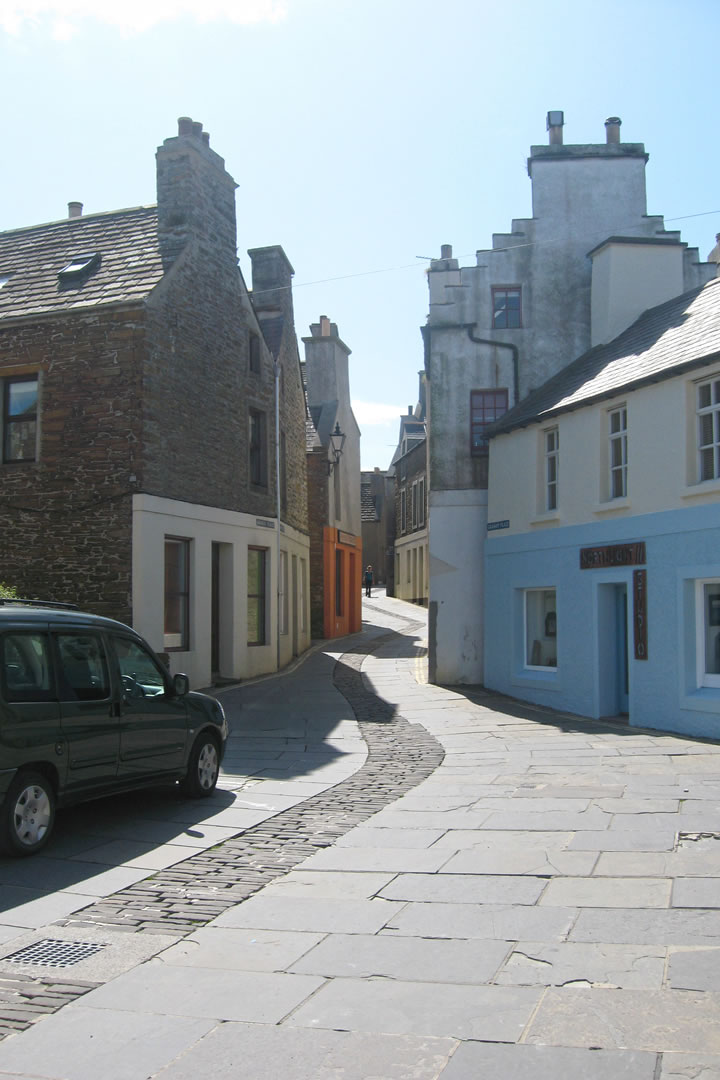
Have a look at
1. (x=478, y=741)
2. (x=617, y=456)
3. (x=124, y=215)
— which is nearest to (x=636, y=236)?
(x=617, y=456)

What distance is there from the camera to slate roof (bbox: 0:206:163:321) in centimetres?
1845

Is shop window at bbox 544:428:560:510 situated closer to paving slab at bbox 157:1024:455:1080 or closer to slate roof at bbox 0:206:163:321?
slate roof at bbox 0:206:163:321

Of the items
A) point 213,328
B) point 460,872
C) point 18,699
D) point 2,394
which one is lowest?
point 460,872

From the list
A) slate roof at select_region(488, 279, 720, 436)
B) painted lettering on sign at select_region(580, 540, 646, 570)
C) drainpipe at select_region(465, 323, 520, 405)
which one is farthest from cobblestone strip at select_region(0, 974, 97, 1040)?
drainpipe at select_region(465, 323, 520, 405)

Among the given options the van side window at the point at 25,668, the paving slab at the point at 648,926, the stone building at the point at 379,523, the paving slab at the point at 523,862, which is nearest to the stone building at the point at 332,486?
the stone building at the point at 379,523

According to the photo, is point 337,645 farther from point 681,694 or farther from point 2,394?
point 681,694

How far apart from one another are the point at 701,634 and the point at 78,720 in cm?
955

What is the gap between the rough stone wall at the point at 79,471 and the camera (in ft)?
56.3

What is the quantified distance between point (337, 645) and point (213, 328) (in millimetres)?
12113

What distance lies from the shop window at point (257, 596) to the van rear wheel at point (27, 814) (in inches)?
531

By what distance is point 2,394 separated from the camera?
60.8ft

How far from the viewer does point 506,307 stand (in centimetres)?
2219

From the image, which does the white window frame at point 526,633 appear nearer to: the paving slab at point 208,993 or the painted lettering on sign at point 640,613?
the painted lettering on sign at point 640,613

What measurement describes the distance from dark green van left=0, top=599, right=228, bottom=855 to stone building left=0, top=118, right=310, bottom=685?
725 centimetres
